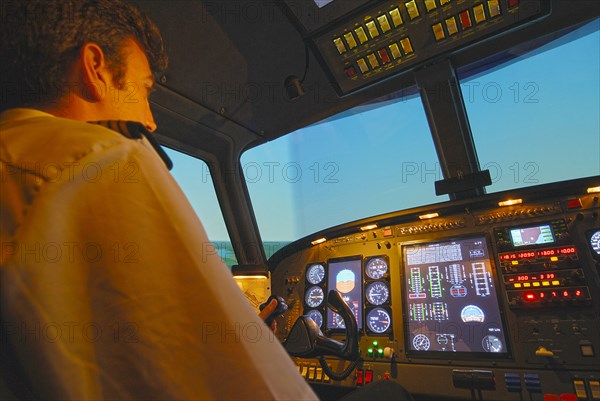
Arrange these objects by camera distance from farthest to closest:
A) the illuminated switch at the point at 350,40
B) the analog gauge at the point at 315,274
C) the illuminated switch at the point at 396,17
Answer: the analog gauge at the point at 315,274, the illuminated switch at the point at 350,40, the illuminated switch at the point at 396,17

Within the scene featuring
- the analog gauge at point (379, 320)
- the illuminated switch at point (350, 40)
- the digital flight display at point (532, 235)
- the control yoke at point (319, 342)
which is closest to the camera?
the control yoke at point (319, 342)

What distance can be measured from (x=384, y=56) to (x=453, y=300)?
4.76 feet

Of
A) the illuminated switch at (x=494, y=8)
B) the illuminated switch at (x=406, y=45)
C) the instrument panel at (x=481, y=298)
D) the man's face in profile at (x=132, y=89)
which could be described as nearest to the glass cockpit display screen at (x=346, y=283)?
the instrument panel at (x=481, y=298)

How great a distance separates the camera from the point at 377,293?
224cm

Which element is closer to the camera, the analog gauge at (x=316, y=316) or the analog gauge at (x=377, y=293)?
the analog gauge at (x=377, y=293)

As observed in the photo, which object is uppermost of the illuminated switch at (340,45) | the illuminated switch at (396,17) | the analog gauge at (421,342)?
the illuminated switch at (396,17)

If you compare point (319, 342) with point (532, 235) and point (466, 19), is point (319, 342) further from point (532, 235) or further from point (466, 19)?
point (466, 19)

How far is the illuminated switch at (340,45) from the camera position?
5.36 ft

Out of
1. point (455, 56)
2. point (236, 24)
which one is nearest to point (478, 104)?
point (455, 56)

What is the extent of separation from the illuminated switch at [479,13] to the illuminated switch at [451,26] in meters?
0.09

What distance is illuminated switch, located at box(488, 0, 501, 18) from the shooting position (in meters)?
1.43

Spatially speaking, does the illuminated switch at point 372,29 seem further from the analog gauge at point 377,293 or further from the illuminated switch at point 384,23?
the analog gauge at point 377,293

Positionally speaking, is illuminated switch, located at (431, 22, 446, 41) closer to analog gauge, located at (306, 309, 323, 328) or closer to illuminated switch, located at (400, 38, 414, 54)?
illuminated switch, located at (400, 38, 414, 54)

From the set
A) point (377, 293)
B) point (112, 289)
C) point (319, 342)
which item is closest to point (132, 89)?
point (112, 289)
